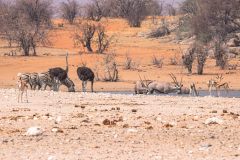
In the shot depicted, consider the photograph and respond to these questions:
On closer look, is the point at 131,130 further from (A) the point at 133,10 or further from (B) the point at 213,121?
(A) the point at 133,10

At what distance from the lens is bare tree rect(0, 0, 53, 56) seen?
153 feet

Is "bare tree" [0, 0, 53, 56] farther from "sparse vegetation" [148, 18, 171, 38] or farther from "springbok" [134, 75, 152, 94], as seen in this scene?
"springbok" [134, 75, 152, 94]

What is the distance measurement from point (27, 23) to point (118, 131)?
3984 cm

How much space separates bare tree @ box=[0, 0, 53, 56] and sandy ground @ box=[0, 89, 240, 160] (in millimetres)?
27553

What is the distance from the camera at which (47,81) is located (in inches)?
1088

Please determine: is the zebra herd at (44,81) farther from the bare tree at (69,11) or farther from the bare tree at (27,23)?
the bare tree at (69,11)

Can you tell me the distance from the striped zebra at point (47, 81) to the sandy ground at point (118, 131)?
781 cm

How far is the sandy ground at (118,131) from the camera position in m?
10.4

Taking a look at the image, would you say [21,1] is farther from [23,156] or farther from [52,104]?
[23,156]

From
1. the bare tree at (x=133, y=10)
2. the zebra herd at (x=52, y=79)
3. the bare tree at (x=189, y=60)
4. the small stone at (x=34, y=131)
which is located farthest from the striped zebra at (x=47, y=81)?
the bare tree at (x=133, y=10)

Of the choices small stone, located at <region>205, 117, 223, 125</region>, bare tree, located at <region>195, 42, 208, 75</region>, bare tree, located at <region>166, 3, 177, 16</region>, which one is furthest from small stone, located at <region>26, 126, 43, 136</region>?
bare tree, located at <region>166, 3, 177, 16</region>

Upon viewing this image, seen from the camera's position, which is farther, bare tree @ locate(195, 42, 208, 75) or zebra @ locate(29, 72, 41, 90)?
bare tree @ locate(195, 42, 208, 75)

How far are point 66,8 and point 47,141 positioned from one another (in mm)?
65032

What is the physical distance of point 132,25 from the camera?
228 feet
